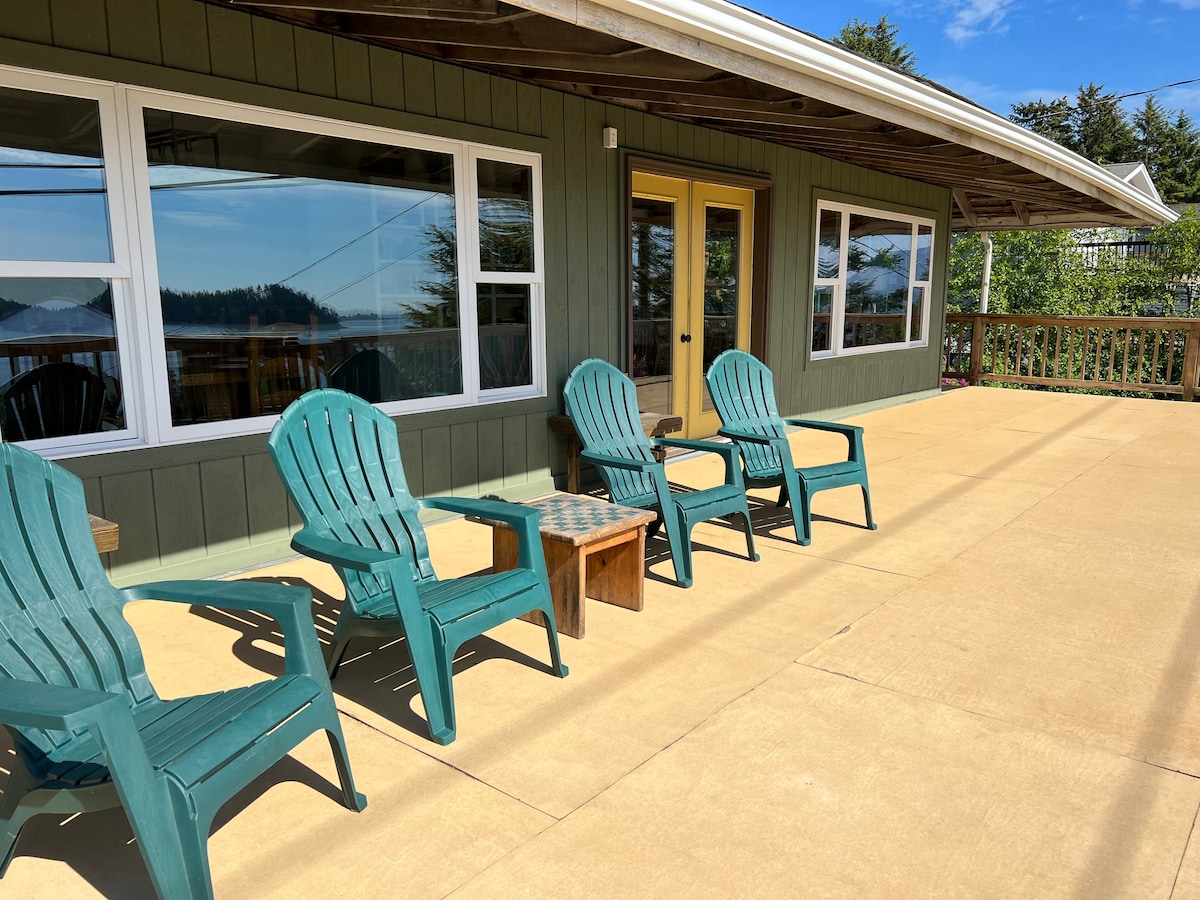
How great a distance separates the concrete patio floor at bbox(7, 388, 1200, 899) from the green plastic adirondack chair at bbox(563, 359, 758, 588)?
257 millimetres

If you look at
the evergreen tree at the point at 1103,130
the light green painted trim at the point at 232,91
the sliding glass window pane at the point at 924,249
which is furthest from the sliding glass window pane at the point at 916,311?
the evergreen tree at the point at 1103,130

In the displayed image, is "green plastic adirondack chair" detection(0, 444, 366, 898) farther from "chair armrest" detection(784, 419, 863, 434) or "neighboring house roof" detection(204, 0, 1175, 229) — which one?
"chair armrest" detection(784, 419, 863, 434)

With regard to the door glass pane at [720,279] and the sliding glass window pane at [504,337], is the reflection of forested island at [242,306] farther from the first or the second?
the door glass pane at [720,279]

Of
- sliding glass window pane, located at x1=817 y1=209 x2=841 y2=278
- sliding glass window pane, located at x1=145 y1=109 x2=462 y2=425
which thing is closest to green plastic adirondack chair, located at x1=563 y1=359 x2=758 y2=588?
sliding glass window pane, located at x1=145 y1=109 x2=462 y2=425

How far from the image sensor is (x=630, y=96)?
496cm

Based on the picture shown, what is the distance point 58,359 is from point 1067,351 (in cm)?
1106

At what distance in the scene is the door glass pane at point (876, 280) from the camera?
7.92 meters

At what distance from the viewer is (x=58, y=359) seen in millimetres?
3186

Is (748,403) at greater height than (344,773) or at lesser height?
greater

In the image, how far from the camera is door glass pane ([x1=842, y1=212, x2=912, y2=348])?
7918 millimetres

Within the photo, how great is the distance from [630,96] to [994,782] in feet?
13.6

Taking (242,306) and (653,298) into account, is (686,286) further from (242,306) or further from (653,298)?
(242,306)

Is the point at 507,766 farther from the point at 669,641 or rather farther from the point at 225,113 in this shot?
the point at 225,113

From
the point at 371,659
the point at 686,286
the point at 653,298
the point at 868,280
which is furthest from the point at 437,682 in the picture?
the point at 868,280
